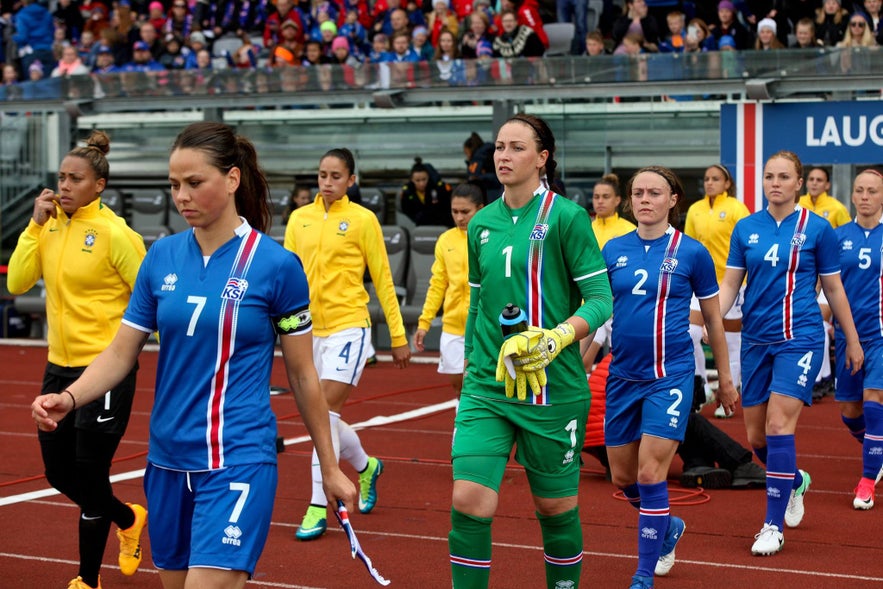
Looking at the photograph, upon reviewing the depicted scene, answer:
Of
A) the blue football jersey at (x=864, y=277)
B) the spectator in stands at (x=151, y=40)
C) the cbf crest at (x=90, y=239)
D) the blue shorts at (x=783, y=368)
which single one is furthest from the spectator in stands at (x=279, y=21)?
the cbf crest at (x=90, y=239)

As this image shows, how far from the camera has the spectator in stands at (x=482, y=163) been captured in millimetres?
16312

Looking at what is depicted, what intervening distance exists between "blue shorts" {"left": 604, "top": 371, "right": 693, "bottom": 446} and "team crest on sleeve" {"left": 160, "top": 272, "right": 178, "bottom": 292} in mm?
2946

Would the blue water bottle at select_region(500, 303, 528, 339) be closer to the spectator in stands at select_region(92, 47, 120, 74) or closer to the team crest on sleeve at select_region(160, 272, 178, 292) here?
the team crest on sleeve at select_region(160, 272, 178, 292)

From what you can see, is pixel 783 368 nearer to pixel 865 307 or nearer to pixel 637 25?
pixel 865 307

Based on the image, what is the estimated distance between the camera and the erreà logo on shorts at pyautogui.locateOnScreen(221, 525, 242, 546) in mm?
3959

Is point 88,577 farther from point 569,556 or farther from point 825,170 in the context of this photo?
point 825,170

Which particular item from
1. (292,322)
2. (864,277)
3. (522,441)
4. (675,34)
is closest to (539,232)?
(522,441)

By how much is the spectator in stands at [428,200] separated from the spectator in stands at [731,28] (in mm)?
4442

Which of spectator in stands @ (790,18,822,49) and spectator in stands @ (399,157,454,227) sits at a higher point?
spectator in stands @ (790,18,822,49)

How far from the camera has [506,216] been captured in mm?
5336

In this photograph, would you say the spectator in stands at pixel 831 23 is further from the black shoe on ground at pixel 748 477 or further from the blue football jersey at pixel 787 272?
the blue football jersey at pixel 787 272

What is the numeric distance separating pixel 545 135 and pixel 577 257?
0.55 meters

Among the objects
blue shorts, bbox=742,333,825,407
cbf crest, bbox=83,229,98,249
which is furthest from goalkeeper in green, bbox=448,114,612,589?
blue shorts, bbox=742,333,825,407

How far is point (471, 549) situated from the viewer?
16.4ft
